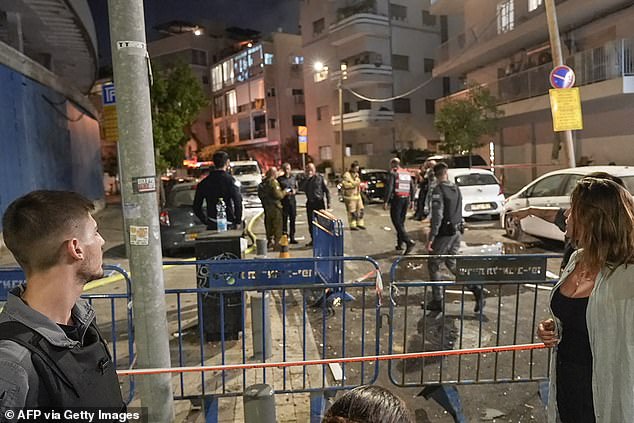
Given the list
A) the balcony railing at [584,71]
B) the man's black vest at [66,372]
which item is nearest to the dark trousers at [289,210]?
the man's black vest at [66,372]

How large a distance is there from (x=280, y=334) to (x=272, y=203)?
4834mm

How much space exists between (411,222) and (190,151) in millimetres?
47713

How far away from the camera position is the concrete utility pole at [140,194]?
2943mm

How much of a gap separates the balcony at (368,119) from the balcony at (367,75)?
7.42 feet

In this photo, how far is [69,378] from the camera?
1.41m

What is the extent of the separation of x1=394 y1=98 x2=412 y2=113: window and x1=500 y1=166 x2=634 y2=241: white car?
95.2ft

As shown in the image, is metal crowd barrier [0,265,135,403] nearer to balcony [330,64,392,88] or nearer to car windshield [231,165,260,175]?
car windshield [231,165,260,175]

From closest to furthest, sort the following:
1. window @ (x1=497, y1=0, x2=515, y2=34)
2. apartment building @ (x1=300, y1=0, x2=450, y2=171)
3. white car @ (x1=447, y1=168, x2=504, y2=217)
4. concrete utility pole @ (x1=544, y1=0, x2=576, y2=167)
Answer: concrete utility pole @ (x1=544, y1=0, x2=576, y2=167)
white car @ (x1=447, y1=168, x2=504, y2=217)
window @ (x1=497, y1=0, x2=515, y2=34)
apartment building @ (x1=300, y1=0, x2=450, y2=171)

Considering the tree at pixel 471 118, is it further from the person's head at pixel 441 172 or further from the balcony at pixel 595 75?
the person's head at pixel 441 172

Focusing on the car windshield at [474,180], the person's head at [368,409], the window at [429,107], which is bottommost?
the person's head at [368,409]

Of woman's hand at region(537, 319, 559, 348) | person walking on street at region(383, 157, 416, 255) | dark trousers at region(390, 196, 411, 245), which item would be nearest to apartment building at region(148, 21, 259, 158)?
person walking on street at region(383, 157, 416, 255)

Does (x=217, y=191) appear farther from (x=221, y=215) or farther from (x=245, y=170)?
(x=245, y=170)

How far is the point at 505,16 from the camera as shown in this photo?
79.7ft

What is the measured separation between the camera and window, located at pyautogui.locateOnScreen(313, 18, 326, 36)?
141 ft
